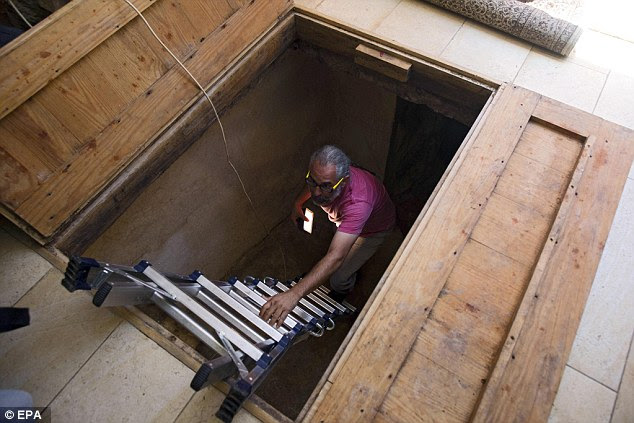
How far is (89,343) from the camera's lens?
1.93 metres

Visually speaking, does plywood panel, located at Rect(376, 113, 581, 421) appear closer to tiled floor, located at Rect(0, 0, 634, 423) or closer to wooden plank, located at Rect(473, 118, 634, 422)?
wooden plank, located at Rect(473, 118, 634, 422)

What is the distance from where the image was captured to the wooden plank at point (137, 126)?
2170mm

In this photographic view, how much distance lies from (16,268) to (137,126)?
99cm

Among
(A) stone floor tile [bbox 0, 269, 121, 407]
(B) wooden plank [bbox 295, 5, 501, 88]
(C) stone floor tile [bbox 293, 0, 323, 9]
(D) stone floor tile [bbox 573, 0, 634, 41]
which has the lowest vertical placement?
(A) stone floor tile [bbox 0, 269, 121, 407]

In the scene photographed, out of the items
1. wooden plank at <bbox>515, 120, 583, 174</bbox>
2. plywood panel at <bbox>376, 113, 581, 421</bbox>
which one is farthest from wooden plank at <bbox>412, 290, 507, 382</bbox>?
wooden plank at <bbox>515, 120, 583, 174</bbox>

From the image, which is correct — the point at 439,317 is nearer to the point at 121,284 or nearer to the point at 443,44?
the point at 121,284

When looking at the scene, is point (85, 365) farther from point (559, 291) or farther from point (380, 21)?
point (380, 21)

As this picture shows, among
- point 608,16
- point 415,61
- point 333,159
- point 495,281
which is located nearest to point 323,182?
point 333,159

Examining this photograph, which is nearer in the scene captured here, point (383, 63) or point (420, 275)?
point (420, 275)

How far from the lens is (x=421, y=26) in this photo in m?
3.15

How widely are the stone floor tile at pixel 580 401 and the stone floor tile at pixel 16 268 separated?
251 centimetres

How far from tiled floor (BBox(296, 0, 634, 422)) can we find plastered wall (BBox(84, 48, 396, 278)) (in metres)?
0.96

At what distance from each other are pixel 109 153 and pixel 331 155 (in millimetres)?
1338

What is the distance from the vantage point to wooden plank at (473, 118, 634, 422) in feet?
5.83
